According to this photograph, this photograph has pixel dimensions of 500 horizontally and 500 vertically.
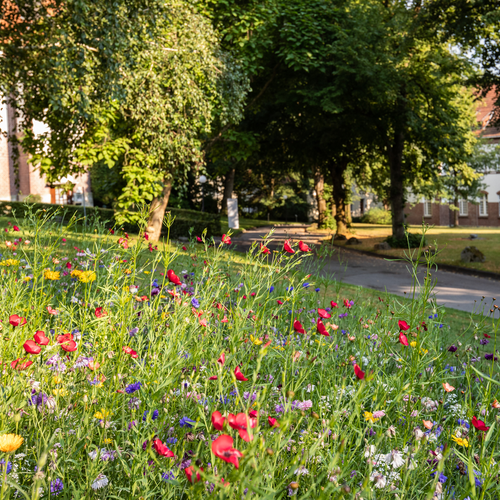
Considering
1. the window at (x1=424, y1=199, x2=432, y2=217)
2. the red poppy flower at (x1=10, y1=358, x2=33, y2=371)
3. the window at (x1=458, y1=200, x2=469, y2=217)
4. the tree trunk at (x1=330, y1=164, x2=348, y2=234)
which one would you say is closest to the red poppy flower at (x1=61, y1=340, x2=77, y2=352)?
the red poppy flower at (x1=10, y1=358, x2=33, y2=371)

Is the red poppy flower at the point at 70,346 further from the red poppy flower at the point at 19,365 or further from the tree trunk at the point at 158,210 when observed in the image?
the tree trunk at the point at 158,210

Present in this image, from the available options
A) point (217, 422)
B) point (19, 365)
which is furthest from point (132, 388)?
point (217, 422)

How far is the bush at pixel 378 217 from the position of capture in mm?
41469

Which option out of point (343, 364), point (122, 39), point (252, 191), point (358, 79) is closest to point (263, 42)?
point (358, 79)

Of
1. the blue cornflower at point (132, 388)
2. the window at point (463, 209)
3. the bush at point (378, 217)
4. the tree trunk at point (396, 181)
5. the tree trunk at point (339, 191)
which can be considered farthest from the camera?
the bush at point (378, 217)

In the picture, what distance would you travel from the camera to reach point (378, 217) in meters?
42.0

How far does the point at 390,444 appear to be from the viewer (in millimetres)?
1802

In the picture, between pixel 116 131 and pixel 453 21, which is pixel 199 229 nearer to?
pixel 116 131

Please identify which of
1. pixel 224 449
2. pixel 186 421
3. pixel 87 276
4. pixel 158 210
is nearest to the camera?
pixel 224 449

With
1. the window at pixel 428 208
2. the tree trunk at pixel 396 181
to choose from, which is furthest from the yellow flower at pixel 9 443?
the window at pixel 428 208

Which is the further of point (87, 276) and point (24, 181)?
point (24, 181)

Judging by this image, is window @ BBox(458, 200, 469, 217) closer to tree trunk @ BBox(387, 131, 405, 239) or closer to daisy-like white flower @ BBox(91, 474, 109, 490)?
tree trunk @ BBox(387, 131, 405, 239)

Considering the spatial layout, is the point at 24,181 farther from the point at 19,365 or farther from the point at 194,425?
the point at 194,425

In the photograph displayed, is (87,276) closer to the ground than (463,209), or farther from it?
closer to the ground
